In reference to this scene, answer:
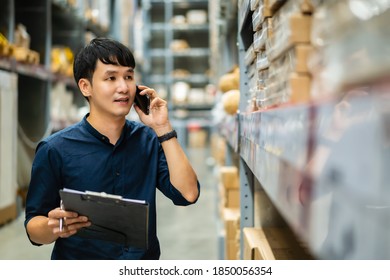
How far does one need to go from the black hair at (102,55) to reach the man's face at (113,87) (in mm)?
13

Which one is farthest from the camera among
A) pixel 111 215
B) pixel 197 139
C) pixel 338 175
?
pixel 197 139

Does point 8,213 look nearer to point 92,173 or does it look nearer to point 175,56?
point 92,173

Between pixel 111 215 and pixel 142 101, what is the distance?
1.19 ft

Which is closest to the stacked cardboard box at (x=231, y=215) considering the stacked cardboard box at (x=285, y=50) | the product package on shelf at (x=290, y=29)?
the stacked cardboard box at (x=285, y=50)

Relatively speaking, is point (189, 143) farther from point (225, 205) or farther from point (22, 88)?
point (225, 205)

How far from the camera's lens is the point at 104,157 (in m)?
1.29

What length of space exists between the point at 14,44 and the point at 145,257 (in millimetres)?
2555

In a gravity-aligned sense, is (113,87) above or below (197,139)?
above

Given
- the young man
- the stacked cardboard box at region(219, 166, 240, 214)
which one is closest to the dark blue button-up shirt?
the young man

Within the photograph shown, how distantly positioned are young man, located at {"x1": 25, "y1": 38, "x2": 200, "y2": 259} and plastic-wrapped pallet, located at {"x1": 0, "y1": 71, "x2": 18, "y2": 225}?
6.45 feet

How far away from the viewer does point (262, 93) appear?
981 millimetres

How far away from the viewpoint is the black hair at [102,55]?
1242 millimetres

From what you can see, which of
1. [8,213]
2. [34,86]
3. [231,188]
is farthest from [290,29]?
[34,86]
